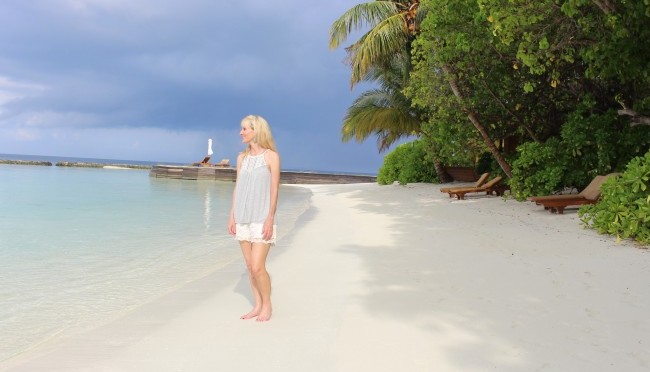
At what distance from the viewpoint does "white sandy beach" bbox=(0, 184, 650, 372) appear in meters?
3.43

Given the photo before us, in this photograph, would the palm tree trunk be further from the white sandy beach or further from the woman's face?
the woman's face

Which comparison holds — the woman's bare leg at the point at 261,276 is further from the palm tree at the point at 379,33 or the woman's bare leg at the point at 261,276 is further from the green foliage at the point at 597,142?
the palm tree at the point at 379,33

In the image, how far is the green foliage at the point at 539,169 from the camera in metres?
12.2

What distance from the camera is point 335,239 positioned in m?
8.76

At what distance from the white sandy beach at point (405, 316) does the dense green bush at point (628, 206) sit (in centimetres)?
26

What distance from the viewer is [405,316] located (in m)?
4.36

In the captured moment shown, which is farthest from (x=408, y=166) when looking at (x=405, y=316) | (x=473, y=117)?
(x=405, y=316)

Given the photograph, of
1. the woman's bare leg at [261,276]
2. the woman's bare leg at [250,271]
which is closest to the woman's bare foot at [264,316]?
the woman's bare leg at [261,276]

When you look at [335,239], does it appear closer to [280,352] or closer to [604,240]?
[604,240]

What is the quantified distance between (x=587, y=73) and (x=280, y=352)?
31.6 feet

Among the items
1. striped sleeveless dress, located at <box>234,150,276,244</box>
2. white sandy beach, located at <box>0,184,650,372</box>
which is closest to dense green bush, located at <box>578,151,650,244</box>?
white sandy beach, located at <box>0,184,650,372</box>

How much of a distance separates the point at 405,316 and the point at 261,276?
1314 mm

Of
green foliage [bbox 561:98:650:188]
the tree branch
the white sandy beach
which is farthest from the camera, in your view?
green foliage [bbox 561:98:650:188]

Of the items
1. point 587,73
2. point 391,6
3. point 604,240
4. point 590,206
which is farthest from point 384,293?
point 391,6
